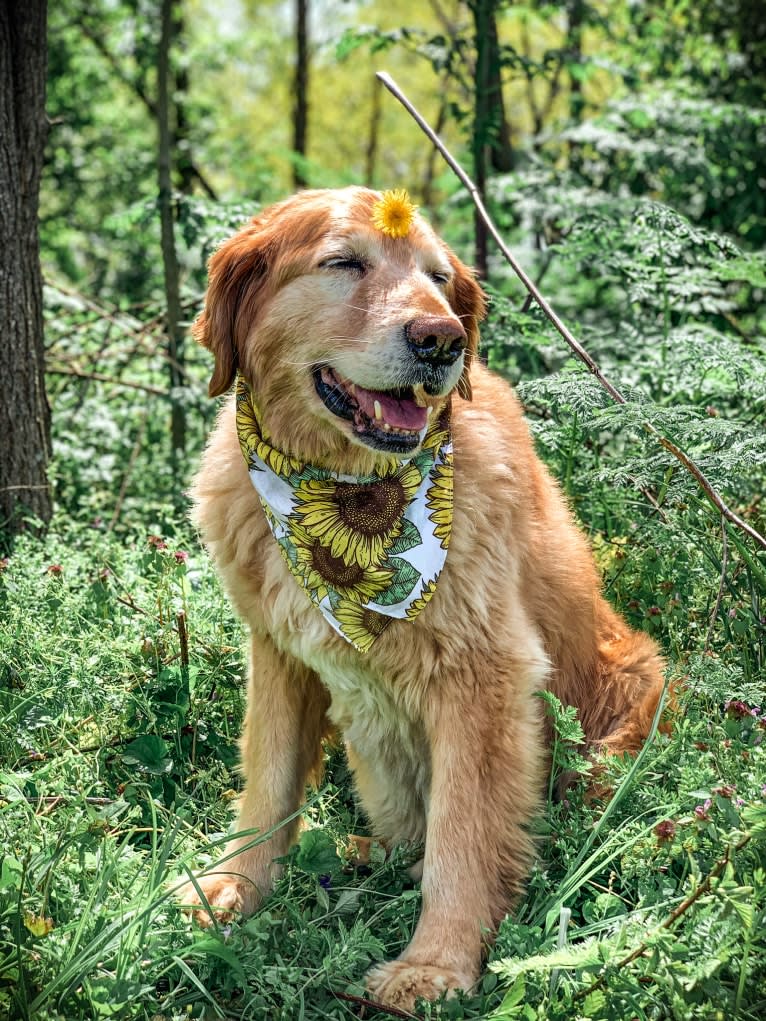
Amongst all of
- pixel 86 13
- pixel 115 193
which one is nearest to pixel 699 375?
pixel 115 193

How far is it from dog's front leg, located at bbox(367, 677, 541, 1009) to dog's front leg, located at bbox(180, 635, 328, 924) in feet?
1.69

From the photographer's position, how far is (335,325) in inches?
105

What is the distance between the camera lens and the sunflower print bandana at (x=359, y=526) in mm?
2760

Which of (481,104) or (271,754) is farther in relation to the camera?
(481,104)

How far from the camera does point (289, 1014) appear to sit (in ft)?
7.77

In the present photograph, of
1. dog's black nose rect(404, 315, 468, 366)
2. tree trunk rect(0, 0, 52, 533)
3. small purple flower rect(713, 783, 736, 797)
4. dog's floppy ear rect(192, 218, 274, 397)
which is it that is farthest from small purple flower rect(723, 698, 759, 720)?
tree trunk rect(0, 0, 52, 533)

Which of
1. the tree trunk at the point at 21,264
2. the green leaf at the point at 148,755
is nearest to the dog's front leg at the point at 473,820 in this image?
the green leaf at the point at 148,755

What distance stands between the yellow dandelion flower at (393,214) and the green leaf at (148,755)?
1.70 m

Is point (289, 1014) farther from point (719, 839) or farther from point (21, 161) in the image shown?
point (21, 161)

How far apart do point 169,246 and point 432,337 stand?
3000 millimetres

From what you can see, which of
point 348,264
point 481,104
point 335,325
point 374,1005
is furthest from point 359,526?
point 481,104

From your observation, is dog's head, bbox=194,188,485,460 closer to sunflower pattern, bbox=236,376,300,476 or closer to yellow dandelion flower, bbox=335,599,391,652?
sunflower pattern, bbox=236,376,300,476

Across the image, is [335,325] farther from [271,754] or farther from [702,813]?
[702,813]

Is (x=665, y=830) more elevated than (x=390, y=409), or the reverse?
(x=390, y=409)
